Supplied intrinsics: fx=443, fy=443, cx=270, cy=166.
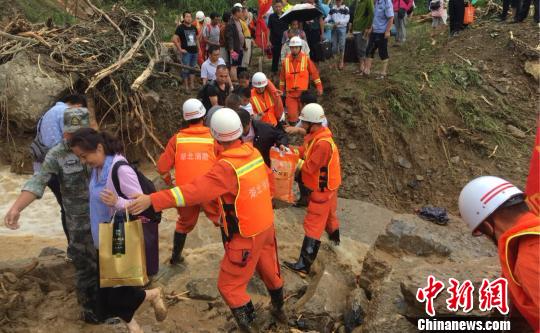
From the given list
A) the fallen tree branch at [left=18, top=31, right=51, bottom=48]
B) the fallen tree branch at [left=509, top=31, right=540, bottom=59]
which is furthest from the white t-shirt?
the fallen tree branch at [left=509, top=31, right=540, bottom=59]

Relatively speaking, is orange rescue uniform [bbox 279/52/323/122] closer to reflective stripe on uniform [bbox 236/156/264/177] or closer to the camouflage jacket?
reflective stripe on uniform [bbox 236/156/264/177]

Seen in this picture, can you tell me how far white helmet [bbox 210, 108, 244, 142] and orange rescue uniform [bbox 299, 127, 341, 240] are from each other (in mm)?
1504

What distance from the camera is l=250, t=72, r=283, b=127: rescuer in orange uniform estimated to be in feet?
21.5

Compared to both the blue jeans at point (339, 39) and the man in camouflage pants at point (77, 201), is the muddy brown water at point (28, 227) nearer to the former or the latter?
the man in camouflage pants at point (77, 201)

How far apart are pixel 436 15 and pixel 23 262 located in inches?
475

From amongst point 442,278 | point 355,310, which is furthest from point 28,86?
point 442,278

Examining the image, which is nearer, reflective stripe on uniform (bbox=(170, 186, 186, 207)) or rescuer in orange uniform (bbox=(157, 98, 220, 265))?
reflective stripe on uniform (bbox=(170, 186, 186, 207))

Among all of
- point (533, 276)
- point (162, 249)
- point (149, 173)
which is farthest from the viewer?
point (149, 173)

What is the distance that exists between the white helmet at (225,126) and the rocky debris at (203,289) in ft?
5.74

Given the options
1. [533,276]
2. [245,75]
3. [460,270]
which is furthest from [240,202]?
[245,75]

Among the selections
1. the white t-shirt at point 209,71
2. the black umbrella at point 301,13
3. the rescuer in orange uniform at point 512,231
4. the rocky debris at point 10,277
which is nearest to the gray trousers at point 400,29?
the black umbrella at point 301,13

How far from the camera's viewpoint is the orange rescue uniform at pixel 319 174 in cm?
477

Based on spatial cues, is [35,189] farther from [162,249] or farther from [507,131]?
[507,131]

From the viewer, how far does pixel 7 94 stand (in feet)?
25.0
